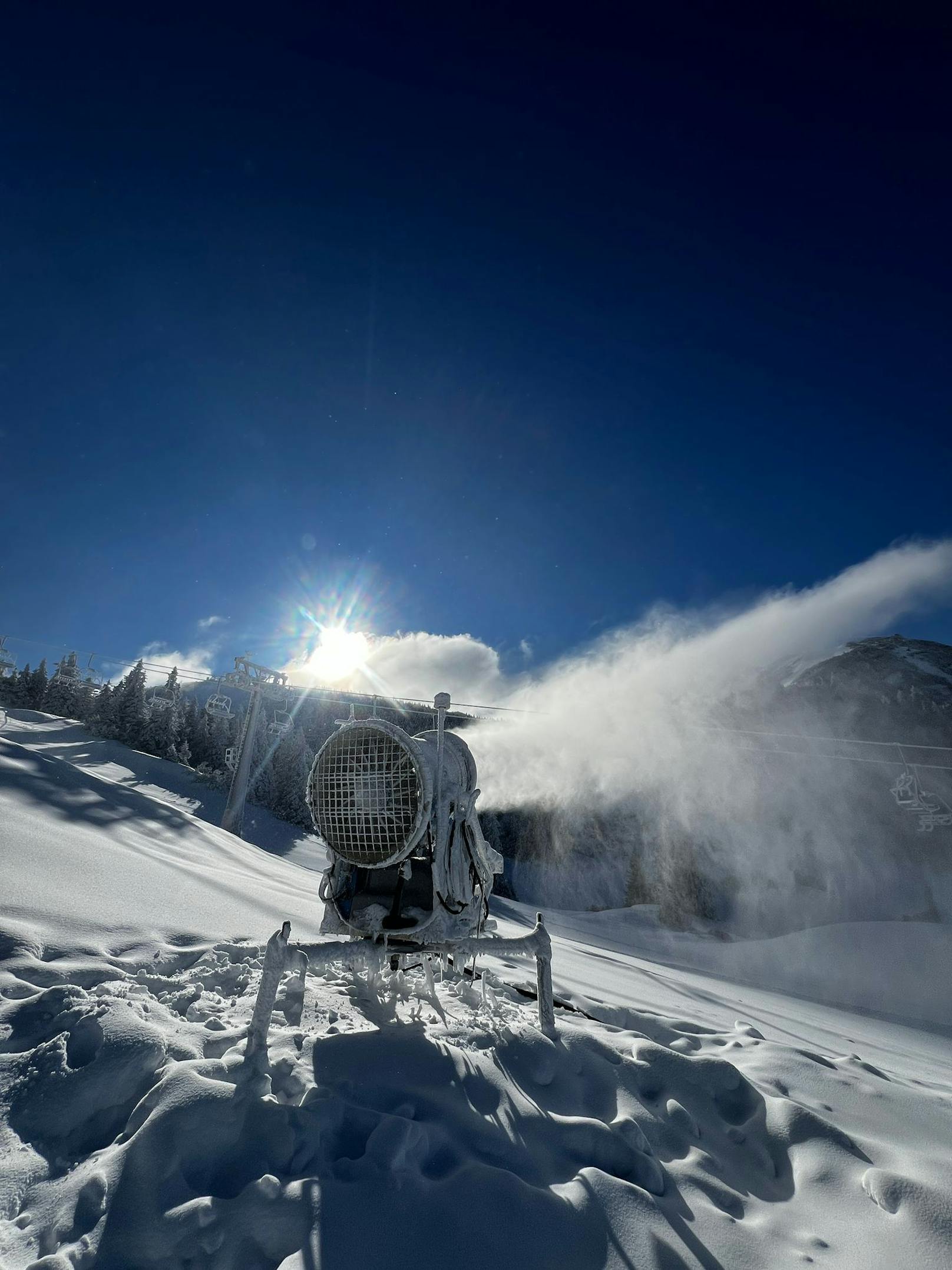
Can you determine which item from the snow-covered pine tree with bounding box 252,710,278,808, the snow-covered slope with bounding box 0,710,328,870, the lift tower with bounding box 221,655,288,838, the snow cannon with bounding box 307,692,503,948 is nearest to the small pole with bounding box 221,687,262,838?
the lift tower with bounding box 221,655,288,838

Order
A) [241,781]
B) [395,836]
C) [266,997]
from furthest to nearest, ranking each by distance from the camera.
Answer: [241,781], [395,836], [266,997]

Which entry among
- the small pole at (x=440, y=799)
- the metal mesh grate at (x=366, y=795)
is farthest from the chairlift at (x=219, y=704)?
the small pole at (x=440, y=799)

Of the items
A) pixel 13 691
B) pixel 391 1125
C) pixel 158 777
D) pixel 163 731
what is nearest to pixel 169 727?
pixel 163 731

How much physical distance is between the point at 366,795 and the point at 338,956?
0.91m

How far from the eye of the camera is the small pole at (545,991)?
3.65m

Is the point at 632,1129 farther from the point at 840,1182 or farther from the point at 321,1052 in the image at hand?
the point at 321,1052

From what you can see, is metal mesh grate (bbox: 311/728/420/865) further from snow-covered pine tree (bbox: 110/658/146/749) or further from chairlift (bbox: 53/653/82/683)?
chairlift (bbox: 53/653/82/683)

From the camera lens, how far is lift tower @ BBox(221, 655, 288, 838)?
16203mm

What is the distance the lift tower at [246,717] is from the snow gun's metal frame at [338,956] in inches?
561

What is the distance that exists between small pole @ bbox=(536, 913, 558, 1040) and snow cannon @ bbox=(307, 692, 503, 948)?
0.50m

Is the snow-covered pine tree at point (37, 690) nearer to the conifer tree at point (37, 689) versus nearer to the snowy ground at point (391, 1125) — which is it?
the conifer tree at point (37, 689)

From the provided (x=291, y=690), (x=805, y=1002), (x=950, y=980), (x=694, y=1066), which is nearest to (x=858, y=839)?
(x=950, y=980)

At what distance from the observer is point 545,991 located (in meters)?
3.72

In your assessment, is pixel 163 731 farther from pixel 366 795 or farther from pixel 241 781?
pixel 366 795
